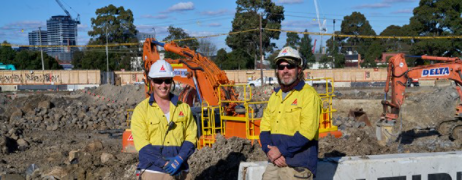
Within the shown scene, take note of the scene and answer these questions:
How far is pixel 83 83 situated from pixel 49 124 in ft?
110

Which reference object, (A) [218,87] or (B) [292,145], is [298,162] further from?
(A) [218,87]

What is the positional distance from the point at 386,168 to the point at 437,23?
165 feet

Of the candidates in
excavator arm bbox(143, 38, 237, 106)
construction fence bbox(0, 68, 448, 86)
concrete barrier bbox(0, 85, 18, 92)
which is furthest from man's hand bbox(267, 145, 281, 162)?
concrete barrier bbox(0, 85, 18, 92)

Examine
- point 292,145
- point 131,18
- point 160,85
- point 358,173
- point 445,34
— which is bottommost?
point 358,173

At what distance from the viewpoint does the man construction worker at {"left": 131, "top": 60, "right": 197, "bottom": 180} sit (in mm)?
4605

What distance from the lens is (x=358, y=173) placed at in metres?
5.02

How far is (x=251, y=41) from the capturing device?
5478cm

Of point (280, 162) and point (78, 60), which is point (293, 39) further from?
point (280, 162)

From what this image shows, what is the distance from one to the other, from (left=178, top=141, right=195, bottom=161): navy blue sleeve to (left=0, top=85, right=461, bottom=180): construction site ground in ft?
11.7

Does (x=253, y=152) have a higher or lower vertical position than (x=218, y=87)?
lower

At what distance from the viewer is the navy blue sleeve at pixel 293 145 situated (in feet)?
13.6

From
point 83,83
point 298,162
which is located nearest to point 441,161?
point 298,162

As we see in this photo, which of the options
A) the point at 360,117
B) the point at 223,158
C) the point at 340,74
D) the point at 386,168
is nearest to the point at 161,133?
the point at 386,168

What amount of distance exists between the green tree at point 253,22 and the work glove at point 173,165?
49423 millimetres
